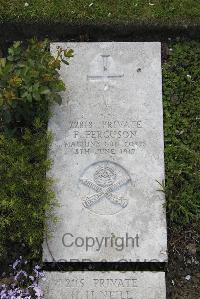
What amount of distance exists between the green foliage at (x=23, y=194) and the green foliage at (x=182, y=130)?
96 cm

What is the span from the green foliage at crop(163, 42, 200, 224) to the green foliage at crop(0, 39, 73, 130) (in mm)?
988

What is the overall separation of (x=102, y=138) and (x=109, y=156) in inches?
6.5

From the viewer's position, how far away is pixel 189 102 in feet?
16.6

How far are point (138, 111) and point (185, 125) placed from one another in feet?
1.54

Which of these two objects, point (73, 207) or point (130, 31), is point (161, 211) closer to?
point (73, 207)

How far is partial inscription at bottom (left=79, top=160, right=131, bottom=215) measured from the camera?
4457 millimetres

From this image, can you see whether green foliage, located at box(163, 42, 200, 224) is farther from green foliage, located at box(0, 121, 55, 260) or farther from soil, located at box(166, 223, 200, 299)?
green foliage, located at box(0, 121, 55, 260)

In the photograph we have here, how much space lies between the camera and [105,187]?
4.51 meters

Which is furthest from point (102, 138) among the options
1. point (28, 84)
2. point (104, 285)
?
point (104, 285)

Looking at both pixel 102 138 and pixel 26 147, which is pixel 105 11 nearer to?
pixel 102 138

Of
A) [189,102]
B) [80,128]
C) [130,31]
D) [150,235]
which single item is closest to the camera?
[150,235]

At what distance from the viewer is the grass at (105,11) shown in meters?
5.39

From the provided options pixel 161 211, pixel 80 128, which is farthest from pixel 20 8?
pixel 161 211

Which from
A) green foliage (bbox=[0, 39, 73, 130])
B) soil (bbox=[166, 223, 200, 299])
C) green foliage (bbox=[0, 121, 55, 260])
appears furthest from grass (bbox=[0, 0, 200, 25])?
soil (bbox=[166, 223, 200, 299])
